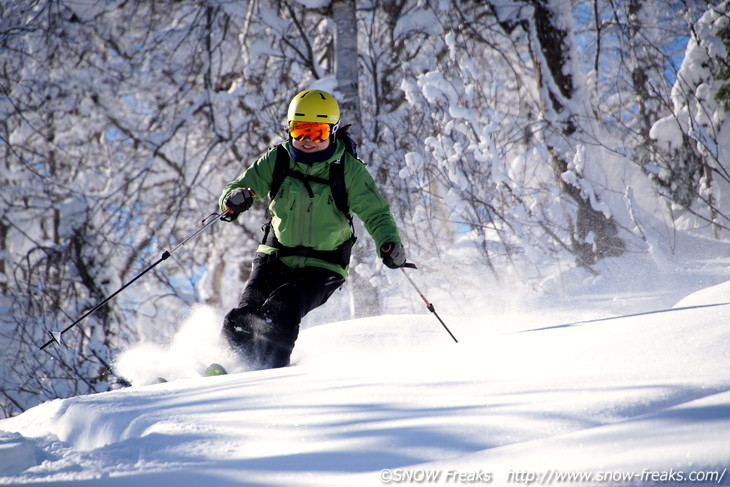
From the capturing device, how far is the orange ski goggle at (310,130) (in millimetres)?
3334

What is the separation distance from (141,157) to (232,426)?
7507 millimetres

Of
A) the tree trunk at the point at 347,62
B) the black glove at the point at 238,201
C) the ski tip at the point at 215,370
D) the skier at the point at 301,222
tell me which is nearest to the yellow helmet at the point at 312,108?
the skier at the point at 301,222

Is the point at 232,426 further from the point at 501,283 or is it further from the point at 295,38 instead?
the point at 295,38

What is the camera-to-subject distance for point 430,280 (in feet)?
24.4

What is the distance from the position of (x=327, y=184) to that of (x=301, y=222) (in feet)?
1.01

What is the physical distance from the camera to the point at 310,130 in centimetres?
334

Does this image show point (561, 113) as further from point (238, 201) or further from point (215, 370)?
point (215, 370)

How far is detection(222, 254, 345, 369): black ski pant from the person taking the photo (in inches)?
127

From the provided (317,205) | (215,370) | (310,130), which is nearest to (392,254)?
(317,205)

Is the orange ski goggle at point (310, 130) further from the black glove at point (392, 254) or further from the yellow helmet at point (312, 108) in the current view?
the black glove at point (392, 254)

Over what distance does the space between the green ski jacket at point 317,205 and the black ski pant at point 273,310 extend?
0.12m

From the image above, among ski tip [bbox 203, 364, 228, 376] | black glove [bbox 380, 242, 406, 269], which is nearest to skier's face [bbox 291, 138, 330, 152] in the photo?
black glove [bbox 380, 242, 406, 269]

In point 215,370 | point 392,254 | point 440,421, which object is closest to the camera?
point 440,421

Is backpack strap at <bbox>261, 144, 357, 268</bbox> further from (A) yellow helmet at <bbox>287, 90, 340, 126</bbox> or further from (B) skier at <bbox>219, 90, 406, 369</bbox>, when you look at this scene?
(A) yellow helmet at <bbox>287, 90, 340, 126</bbox>
